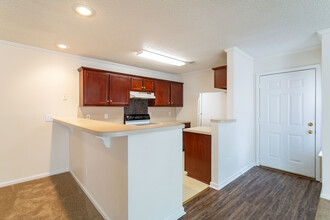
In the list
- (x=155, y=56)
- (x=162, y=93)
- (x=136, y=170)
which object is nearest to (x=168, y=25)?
(x=155, y=56)

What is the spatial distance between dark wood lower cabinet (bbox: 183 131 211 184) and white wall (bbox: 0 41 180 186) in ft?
8.05

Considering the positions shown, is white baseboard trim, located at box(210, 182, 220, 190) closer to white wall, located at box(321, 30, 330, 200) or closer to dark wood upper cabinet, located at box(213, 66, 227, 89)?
white wall, located at box(321, 30, 330, 200)

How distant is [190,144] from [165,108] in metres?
2.39

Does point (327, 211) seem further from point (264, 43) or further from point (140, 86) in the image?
point (140, 86)

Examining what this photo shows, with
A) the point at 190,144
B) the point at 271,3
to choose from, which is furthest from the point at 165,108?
the point at 271,3

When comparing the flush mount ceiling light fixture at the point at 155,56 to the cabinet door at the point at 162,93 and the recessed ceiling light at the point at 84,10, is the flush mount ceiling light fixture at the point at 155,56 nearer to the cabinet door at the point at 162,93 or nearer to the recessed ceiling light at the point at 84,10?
the cabinet door at the point at 162,93

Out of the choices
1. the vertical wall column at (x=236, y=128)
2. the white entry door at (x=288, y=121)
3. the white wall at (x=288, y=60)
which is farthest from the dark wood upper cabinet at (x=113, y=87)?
the white entry door at (x=288, y=121)

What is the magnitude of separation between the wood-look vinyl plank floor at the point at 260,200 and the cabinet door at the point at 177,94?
2.76 metres

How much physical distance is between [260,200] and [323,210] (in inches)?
26.9

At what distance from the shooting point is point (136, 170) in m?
1.46

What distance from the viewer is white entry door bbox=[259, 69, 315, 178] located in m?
2.88

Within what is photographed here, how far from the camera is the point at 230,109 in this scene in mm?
2883

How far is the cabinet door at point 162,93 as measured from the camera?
14.7ft

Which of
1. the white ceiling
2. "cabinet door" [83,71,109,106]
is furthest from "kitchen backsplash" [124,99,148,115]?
the white ceiling
